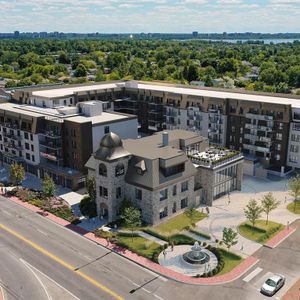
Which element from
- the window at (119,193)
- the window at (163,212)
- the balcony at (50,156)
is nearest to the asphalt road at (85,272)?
the window at (119,193)

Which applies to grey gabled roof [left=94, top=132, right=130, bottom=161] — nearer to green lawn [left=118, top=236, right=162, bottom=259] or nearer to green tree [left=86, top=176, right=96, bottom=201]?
green tree [left=86, top=176, right=96, bottom=201]

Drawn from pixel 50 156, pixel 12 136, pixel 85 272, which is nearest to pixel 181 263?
pixel 85 272

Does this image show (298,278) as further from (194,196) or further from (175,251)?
(194,196)

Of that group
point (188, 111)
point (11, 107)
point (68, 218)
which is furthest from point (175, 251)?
point (11, 107)

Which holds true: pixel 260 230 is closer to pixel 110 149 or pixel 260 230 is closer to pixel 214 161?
pixel 214 161

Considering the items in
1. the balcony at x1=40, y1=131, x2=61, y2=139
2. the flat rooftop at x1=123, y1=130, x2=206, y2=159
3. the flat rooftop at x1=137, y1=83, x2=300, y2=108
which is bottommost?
the balcony at x1=40, y1=131, x2=61, y2=139

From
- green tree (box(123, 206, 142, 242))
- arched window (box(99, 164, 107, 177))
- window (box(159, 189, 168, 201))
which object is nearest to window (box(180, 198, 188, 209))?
window (box(159, 189, 168, 201))

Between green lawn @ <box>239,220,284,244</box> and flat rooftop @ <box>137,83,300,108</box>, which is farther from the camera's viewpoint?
flat rooftop @ <box>137,83,300,108</box>
